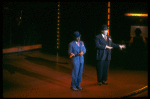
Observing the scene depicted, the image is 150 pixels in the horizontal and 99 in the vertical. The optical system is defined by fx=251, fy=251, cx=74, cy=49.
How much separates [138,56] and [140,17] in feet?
11.0

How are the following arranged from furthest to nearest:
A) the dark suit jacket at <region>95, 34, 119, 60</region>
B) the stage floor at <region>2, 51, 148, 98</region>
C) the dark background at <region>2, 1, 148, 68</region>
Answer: the dark background at <region>2, 1, 148, 68</region> < the dark suit jacket at <region>95, 34, 119, 60</region> < the stage floor at <region>2, 51, 148, 98</region>

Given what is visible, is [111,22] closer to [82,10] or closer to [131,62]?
[82,10]

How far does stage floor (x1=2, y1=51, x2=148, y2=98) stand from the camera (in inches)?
286

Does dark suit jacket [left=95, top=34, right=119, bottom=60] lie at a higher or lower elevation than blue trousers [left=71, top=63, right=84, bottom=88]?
higher

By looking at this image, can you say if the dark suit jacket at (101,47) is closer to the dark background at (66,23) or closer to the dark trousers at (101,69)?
the dark trousers at (101,69)

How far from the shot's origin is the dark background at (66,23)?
14.2 m

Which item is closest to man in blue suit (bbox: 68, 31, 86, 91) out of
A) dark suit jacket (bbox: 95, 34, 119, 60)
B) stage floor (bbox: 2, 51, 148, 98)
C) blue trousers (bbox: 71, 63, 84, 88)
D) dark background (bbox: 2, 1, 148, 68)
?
blue trousers (bbox: 71, 63, 84, 88)

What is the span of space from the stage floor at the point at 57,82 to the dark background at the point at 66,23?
3.00 m

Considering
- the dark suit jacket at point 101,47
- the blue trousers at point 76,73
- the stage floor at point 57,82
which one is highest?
the dark suit jacket at point 101,47

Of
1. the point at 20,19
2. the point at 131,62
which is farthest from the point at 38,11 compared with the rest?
the point at 131,62

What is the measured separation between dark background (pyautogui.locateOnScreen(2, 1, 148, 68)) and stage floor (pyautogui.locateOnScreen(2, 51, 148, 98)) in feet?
9.85

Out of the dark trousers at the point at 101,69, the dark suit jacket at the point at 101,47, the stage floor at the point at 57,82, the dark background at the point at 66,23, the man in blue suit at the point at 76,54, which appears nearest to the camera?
the stage floor at the point at 57,82

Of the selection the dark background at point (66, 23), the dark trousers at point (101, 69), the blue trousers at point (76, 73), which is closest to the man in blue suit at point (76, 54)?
the blue trousers at point (76, 73)

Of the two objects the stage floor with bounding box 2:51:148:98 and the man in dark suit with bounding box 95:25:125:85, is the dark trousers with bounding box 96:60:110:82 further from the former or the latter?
the stage floor with bounding box 2:51:148:98
